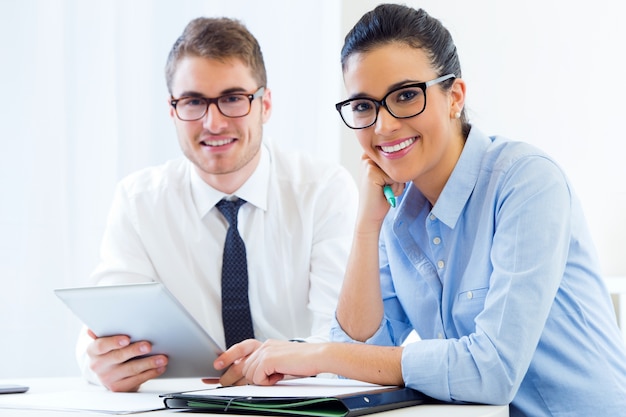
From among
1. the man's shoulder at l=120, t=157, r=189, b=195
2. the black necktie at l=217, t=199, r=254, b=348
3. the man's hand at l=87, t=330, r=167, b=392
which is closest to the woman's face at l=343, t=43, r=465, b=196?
the man's hand at l=87, t=330, r=167, b=392

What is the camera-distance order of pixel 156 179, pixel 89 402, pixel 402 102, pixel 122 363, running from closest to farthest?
pixel 89 402 → pixel 402 102 → pixel 122 363 → pixel 156 179

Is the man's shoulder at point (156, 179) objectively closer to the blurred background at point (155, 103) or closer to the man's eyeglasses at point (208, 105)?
the man's eyeglasses at point (208, 105)

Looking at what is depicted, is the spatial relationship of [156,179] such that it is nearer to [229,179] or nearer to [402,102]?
[229,179]

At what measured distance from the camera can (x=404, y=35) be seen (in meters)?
1.54

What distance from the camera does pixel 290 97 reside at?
351 cm

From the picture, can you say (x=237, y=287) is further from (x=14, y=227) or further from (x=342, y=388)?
(x=342, y=388)

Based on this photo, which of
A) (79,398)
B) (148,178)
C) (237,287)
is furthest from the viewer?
(148,178)

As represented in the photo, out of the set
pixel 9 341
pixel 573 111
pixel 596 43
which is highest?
pixel 596 43

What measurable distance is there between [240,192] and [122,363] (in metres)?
0.80

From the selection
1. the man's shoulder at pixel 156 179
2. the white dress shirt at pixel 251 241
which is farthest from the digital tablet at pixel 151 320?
the man's shoulder at pixel 156 179

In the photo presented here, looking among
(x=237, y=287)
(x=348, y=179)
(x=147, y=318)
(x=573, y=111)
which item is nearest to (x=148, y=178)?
(x=237, y=287)

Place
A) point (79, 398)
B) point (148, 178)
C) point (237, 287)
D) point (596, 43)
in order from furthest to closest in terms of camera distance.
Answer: point (596, 43), point (148, 178), point (237, 287), point (79, 398)

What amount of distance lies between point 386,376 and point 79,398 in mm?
569

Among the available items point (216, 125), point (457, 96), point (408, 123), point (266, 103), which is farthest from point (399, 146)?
point (266, 103)
